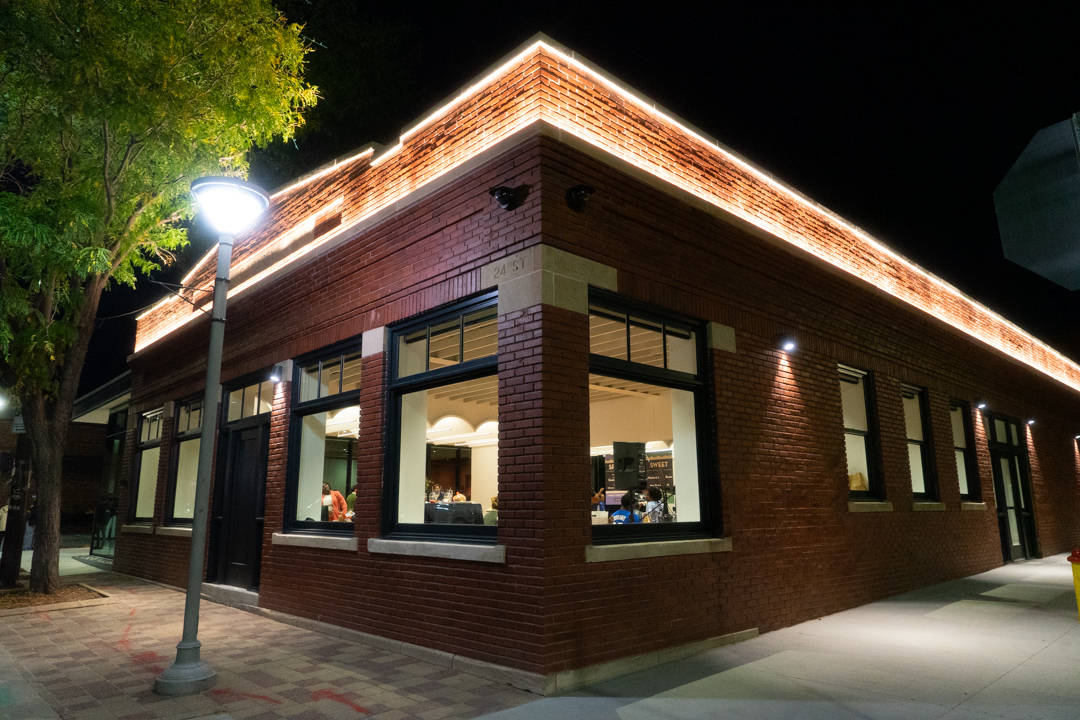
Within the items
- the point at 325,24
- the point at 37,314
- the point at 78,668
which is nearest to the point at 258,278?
the point at 37,314

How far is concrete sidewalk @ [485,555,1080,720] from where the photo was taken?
497cm

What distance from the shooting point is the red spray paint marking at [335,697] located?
5055mm

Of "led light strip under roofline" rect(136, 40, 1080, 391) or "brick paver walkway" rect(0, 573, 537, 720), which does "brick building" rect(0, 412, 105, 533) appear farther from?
"brick paver walkway" rect(0, 573, 537, 720)

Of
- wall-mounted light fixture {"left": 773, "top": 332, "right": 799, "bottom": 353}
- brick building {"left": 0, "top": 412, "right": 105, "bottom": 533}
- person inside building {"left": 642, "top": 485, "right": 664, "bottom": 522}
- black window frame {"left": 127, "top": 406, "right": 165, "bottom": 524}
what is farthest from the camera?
brick building {"left": 0, "top": 412, "right": 105, "bottom": 533}

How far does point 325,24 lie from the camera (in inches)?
776

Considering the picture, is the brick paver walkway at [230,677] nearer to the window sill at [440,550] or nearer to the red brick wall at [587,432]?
the red brick wall at [587,432]

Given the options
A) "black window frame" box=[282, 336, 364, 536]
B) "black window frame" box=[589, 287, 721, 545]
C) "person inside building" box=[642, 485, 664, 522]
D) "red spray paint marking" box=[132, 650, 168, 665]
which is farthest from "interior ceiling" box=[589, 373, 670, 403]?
"red spray paint marking" box=[132, 650, 168, 665]

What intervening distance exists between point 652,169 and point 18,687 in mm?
7633

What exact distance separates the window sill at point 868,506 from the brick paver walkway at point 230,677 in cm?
624

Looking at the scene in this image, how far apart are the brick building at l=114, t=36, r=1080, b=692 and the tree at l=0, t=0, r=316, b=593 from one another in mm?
1516

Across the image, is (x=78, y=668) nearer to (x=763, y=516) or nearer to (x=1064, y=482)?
(x=763, y=516)

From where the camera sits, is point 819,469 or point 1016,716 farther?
point 819,469

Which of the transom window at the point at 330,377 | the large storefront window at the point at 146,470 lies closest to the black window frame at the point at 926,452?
the transom window at the point at 330,377

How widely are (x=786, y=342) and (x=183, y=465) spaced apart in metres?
11.4
